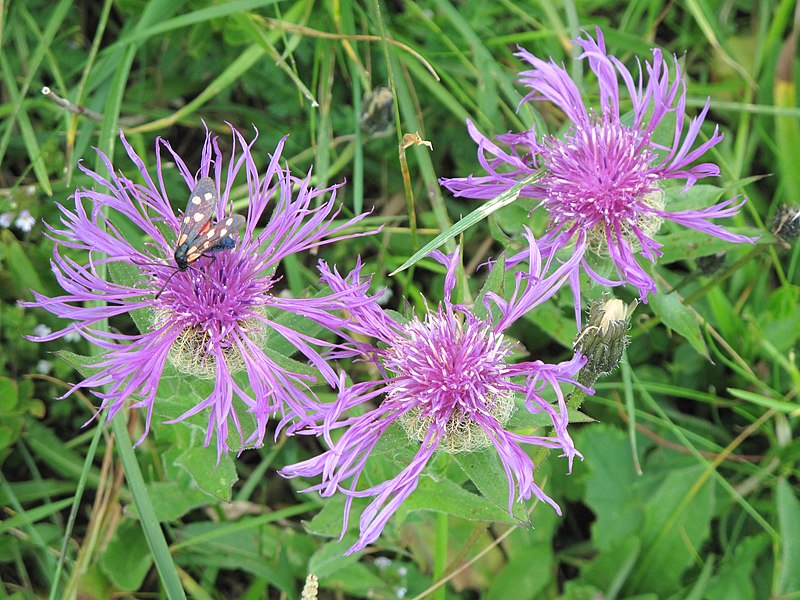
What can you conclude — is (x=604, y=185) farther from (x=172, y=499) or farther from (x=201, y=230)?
(x=172, y=499)

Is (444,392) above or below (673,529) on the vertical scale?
above

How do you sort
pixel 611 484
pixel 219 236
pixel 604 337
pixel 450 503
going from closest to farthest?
pixel 219 236 < pixel 604 337 < pixel 450 503 < pixel 611 484

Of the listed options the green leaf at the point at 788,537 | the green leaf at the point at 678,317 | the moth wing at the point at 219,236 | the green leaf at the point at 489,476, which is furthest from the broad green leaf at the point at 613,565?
the moth wing at the point at 219,236

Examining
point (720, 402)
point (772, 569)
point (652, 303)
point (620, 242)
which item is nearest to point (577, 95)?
point (620, 242)

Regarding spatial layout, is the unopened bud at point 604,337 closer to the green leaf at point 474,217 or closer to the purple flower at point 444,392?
the purple flower at point 444,392

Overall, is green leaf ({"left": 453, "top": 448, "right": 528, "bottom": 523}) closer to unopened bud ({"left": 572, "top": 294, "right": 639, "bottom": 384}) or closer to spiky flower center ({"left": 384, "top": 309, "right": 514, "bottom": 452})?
spiky flower center ({"left": 384, "top": 309, "right": 514, "bottom": 452})

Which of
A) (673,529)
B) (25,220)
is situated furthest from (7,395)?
(673,529)
